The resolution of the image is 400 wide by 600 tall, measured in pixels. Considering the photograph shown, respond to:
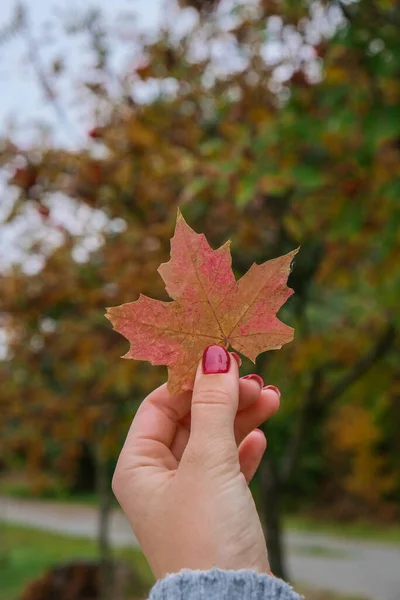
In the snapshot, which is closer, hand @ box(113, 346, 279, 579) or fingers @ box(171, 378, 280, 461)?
hand @ box(113, 346, 279, 579)

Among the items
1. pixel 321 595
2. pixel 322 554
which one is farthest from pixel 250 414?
pixel 322 554

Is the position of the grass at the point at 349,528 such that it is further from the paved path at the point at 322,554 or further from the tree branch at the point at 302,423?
the tree branch at the point at 302,423

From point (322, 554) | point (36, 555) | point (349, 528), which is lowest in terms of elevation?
point (322, 554)

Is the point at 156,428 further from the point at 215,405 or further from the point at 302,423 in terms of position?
the point at 302,423

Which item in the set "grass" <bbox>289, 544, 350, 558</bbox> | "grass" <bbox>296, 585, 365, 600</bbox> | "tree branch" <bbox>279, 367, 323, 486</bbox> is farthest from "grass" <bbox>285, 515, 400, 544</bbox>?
"tree branch" <bbox>279, 367, 323, 486</bbox>

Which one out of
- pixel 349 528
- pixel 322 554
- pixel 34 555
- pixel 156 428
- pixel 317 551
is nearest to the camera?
pixel 156 428

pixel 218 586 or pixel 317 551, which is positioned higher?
pixel 317 551

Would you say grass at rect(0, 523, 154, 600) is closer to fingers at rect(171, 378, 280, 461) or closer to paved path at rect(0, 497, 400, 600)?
paved path at rect(0, 497, 400, 600)
